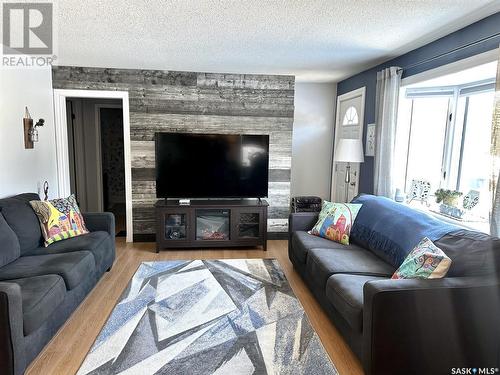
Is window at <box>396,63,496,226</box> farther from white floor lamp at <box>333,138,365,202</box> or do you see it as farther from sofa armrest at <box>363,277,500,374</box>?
sofa armrest at <box>363,277,500,374</box>

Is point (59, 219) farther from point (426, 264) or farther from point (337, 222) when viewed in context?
point (426, 264)

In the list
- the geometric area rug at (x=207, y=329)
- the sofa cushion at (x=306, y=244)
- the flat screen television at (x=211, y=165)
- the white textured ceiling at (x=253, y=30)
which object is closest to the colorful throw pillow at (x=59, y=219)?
the geometric area rug at (x=207, y=329)

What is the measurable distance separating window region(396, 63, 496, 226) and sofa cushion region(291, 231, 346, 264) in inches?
46.4

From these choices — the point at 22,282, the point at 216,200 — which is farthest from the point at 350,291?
the point at 216,200

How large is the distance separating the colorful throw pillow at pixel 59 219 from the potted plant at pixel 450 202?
3.61m

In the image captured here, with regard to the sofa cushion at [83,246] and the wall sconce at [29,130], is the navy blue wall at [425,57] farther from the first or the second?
the wall sconce at [29,130]

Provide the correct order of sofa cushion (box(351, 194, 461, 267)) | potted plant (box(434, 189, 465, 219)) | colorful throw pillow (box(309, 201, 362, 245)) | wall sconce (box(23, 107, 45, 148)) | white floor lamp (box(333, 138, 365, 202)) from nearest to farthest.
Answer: sofa cushion (box(351, 194, 461, 267)), potted plant (box(434, 189, 465, 219)), colorful throw pillow (box(309, 201, 362, 245)), wall sconce (box(23, 107, 45, 148)), white floor lamp (box(333, 138, 365, 202))

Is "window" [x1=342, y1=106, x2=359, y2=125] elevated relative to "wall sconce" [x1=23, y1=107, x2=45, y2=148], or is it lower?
elevated

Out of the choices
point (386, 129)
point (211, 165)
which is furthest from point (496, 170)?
point (211, 165)

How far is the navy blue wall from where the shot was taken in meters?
2.43

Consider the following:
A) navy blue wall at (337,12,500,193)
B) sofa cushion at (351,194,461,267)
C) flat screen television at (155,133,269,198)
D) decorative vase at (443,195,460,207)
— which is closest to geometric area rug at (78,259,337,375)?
sofa cushion at (351,194,461,267)

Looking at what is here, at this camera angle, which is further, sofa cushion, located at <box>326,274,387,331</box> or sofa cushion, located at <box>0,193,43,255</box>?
sofa cushion, located at <box>0,193,43,255</box>

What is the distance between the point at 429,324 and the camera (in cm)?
192

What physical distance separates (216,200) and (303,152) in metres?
1.79
